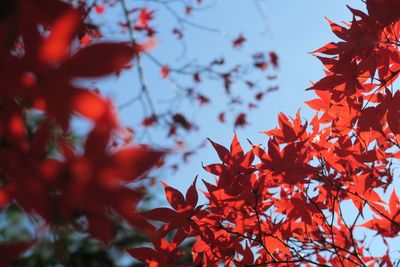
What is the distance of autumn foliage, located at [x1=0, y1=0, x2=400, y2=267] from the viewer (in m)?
0.48

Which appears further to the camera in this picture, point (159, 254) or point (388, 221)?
point (388, 221)

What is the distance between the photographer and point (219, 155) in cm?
116

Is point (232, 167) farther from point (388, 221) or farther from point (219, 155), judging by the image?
point (388, 221)

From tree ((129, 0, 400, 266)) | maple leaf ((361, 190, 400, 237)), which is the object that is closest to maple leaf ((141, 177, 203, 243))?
tree ((129, 0, 400, 266))

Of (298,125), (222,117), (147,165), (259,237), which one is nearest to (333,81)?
(298,125)

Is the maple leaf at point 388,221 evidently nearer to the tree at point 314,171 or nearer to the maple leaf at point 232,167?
the tree at point 314,171

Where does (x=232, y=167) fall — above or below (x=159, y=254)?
above

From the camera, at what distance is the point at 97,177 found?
0.46 metres

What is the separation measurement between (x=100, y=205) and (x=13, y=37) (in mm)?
283

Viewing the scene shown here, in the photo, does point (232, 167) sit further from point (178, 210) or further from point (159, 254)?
point (159, 254)

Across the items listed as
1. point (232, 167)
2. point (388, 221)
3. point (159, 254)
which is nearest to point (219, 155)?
point (232, 167)

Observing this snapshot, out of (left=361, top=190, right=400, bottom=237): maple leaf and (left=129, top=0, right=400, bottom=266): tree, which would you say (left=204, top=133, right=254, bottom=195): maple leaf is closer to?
(left=129, top=0, right=400, bottom=266): tree

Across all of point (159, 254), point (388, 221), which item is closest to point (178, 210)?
point (159, 254)

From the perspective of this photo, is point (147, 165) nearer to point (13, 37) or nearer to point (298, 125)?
point (13, 37)
